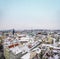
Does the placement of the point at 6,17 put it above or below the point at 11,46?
above

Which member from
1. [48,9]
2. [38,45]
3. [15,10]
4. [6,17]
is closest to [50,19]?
[48,9]

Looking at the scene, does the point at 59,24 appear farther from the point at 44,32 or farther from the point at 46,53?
the point at 46,53

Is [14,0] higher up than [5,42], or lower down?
higher up

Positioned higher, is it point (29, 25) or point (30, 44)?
point (29, 25)

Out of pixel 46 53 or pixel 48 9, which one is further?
pixel 48 9

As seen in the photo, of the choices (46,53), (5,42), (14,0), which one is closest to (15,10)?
(14,0)

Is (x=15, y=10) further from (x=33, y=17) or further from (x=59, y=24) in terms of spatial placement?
(x=59, y=24)

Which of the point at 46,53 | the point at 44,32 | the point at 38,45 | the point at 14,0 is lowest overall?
the point at 46,53

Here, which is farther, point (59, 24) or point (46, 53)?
point (59, 24)

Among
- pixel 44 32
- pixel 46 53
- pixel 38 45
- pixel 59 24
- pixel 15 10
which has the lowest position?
pixel 46 53
